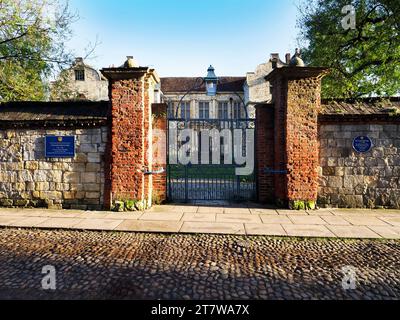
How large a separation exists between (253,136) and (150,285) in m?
6.21

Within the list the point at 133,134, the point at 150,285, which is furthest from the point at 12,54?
the point at 150,285

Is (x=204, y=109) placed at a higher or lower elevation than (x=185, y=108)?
lower

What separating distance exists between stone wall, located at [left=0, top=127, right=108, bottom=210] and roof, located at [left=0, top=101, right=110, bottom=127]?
0.24m

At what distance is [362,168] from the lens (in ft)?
24.6

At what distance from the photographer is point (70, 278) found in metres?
3.48

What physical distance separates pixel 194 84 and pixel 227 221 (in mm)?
35001

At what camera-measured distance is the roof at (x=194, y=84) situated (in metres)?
38.1

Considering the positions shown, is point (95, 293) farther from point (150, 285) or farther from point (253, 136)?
point (253, 136)

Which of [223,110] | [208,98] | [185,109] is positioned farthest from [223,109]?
[185,109]

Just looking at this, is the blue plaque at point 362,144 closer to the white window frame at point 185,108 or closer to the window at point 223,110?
the window at point 223,110

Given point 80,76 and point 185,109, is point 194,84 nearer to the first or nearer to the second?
point 185,109

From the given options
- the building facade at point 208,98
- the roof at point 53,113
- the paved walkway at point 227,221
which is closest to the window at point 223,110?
the building facade at point 208,98

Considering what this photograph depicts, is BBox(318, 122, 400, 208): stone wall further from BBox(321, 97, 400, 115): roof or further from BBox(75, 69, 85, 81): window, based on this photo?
BBox(75, 69, 85, 81): window

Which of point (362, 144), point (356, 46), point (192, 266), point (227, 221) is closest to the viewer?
point (192, 266)
